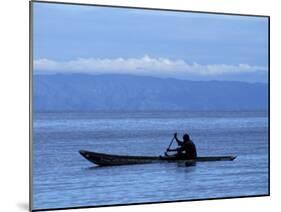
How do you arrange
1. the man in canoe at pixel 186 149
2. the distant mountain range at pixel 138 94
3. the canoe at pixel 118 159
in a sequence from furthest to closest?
the man in canoe at pixel 186 149
the canoe at pixel 118 159
the distant mountain range at pixel 138 94

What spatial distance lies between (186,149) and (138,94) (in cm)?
60

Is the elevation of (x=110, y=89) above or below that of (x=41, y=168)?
above

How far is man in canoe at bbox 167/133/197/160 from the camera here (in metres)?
5.86

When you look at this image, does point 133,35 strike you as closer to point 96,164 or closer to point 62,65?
point 62,65

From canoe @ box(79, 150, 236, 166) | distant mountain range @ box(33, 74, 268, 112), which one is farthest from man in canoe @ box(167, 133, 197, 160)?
distant mountain range @ box(33, 74, 268, 112)

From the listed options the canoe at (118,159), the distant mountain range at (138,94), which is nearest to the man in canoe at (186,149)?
the canoe at (118,159)

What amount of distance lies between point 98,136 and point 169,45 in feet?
3.07

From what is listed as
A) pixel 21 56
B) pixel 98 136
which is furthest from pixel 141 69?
pixel 21 56

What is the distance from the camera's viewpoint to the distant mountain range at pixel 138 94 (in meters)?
5.48

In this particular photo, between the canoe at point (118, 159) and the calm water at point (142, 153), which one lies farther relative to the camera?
the canoe at point (118, 159)

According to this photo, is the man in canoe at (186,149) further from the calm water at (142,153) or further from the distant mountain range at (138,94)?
the distant mountain range at (138,94)

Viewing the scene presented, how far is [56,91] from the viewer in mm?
5496

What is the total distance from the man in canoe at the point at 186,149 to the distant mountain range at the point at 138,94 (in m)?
0.26

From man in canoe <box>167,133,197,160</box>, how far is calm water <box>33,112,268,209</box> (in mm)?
49
